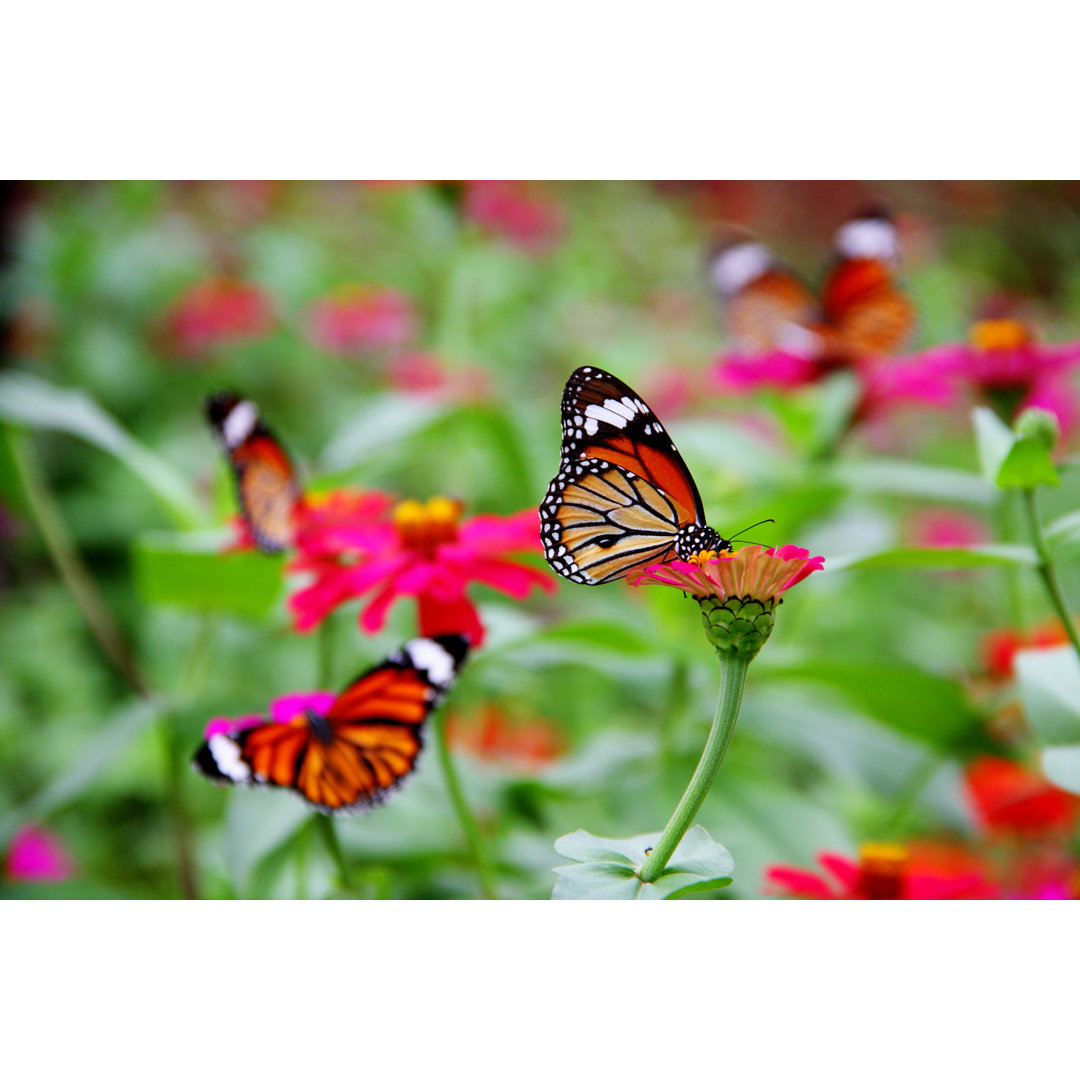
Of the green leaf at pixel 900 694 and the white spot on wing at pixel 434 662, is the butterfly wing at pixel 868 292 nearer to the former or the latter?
the green leaf at pixel 900 694

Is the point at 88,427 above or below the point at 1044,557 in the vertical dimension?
above

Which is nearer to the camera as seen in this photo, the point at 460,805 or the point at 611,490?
the point at 611,490

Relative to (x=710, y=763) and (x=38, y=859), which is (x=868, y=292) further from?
(x=38, y=859)

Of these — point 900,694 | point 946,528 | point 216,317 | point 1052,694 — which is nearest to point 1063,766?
point 1052,694

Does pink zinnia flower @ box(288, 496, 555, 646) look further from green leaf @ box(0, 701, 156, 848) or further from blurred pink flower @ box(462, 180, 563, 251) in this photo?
blurred pink flower @ box(462, 180, 563, 251)

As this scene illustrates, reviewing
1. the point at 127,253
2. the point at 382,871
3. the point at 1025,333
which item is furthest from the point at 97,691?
the point at 1025,333

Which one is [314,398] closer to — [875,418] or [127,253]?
[127,253]
